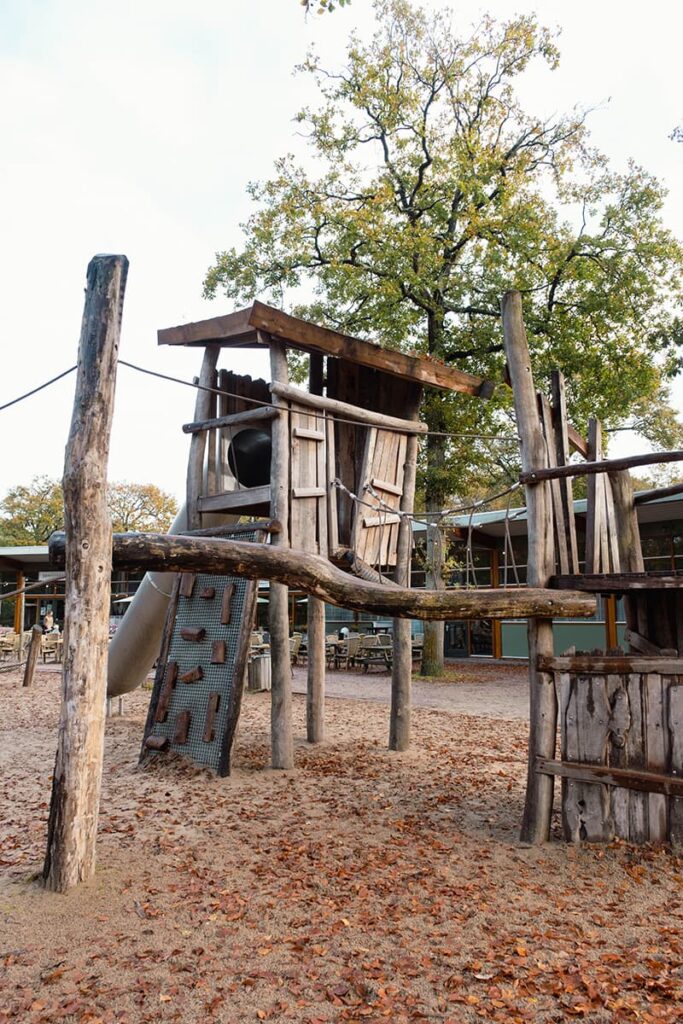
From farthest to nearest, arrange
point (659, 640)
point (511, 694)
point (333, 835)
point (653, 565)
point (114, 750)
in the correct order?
point (653, 565), point (511, 694), point (114, 750), point (659, 640), point (333, 835)

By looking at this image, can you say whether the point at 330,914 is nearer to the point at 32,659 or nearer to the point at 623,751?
the point at 623,751

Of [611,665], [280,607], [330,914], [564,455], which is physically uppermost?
[564,455]

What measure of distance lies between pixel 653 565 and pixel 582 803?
51.4 feet

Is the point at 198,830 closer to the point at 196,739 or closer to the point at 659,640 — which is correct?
the point at 196,739

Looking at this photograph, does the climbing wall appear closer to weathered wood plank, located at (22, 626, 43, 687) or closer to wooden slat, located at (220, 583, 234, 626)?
wooden slat, located at (220, 583, 234, 626)

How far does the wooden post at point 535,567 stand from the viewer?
19.1ft

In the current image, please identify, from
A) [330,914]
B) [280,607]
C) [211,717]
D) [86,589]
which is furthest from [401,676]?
[86,589]

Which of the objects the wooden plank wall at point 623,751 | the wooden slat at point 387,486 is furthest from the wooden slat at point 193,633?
the wooden plank wall at point 623,751

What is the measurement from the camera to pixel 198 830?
634cm

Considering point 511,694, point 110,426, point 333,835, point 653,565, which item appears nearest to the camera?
point 110,426

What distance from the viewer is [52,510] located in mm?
47188

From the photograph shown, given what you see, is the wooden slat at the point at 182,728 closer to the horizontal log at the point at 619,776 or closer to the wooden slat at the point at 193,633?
the wooden slat at the point at 193,633

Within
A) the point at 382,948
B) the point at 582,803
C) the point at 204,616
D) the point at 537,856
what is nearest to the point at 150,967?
the point at 382,948

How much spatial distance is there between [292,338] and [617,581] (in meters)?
4.42
